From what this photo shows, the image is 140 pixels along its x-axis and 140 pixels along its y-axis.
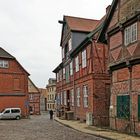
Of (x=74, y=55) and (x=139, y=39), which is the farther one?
(x=74, y=55)

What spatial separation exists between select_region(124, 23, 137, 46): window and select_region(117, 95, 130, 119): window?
3458 millimetres

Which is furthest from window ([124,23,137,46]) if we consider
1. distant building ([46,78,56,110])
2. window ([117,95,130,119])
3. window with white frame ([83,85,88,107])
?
distant building ([46,78,56,110])

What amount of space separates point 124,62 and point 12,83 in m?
31.2

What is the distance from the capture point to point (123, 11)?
73.1 ft

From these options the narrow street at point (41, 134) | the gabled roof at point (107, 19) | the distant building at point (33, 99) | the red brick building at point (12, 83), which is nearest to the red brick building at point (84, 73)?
the gabled roof at point (107, 19)

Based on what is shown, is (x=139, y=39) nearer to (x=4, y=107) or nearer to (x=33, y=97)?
(x=4, y=107)

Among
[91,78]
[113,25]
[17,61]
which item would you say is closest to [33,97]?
[17,61]

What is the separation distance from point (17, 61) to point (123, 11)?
3088cm

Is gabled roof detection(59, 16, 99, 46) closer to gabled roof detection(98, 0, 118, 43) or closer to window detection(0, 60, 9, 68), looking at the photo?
window detection(0, 60, 9, 68)

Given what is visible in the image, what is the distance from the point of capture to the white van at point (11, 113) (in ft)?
146

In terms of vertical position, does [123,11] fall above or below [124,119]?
above

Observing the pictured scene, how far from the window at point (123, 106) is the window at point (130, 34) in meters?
3.46

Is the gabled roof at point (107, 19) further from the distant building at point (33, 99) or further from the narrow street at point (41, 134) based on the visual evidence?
the distant building at point (33, 99)

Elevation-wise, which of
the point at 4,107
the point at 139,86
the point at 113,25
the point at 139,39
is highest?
the point at 113,25
